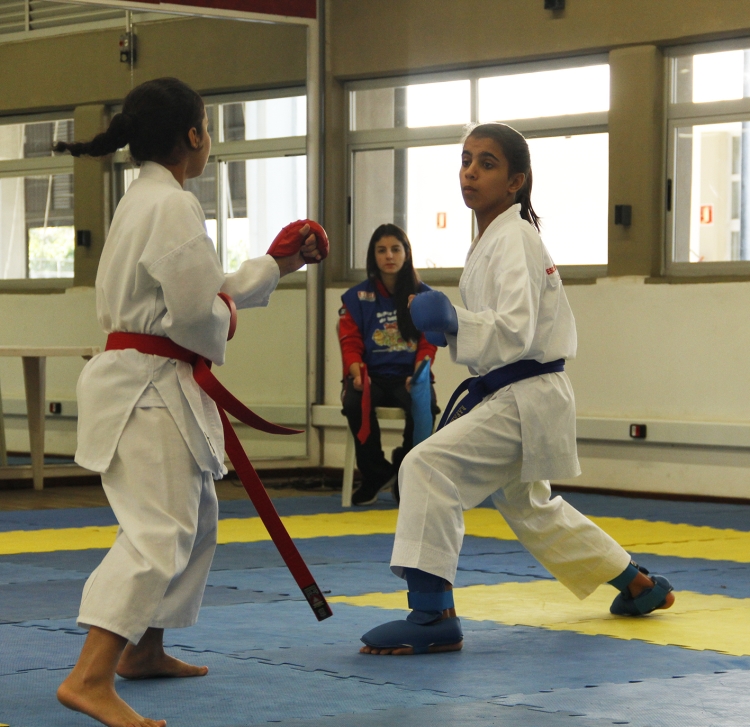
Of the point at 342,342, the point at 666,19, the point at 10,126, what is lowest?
the point at 342,342

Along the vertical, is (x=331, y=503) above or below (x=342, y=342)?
below

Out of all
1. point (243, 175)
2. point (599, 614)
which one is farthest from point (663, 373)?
point (599, 614)

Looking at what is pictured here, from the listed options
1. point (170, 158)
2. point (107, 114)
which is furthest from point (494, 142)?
point (107, 114)

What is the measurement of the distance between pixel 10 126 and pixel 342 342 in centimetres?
255

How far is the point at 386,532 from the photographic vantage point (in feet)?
19.3

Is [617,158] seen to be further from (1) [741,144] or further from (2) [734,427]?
(2) [734,427]

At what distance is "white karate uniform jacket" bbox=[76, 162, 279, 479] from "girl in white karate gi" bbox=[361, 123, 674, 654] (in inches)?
25.6

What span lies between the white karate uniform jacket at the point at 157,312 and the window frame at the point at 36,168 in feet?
17.7

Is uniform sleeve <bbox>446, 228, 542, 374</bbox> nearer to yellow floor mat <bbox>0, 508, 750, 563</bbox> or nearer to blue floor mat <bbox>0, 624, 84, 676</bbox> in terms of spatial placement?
blue floor mat <bbox>0, 624, 84, 676</bbox>

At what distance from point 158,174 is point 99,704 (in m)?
1.07

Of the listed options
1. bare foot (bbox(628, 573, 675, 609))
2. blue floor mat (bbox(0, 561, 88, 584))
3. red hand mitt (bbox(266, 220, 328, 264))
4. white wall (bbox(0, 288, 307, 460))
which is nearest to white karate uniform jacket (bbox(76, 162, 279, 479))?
red hand mitt (bbox(266, 220, 328, 264))

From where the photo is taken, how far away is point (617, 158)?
7504 millimetres

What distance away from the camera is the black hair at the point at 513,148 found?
3.41m

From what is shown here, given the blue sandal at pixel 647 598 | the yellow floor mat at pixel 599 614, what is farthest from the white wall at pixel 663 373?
the blue sandal at pixel 647 598
